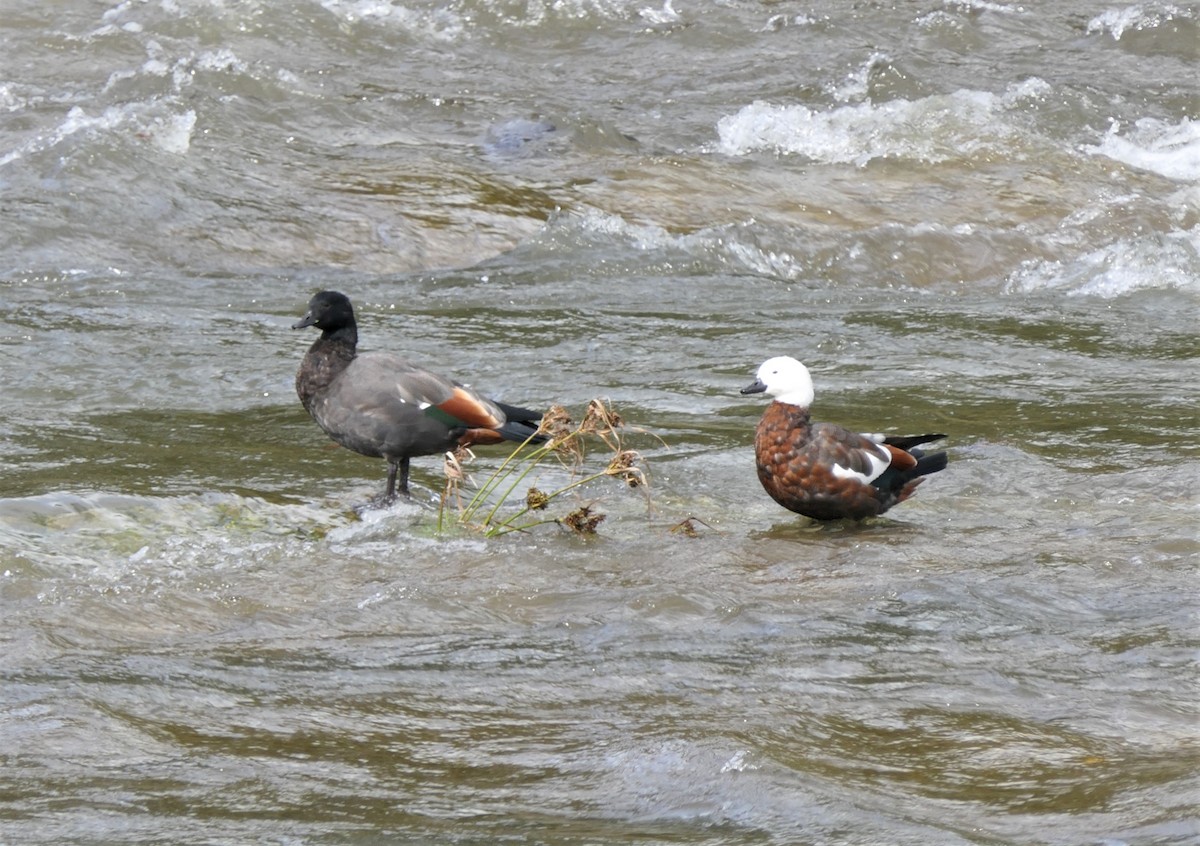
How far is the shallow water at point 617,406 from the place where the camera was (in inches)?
158

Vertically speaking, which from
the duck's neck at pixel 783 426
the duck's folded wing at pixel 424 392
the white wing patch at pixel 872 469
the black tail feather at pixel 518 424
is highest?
the duck's folded wing at pixel 424 392

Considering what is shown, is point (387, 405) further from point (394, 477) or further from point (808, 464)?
point (808, 464)

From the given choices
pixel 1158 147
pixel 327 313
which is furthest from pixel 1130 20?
pixel 327 313

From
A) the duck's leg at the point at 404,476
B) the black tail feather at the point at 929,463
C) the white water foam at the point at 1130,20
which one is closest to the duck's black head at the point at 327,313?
the duck's leg at the point at 404,476

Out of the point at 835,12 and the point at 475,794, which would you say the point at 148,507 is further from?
the point at 835,12

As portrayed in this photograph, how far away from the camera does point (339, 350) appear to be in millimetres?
6906

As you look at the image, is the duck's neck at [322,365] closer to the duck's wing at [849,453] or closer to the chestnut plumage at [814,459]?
the chestnut plumage at [814,459]

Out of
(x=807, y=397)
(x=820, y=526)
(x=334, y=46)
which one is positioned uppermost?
(x=334, y=46)

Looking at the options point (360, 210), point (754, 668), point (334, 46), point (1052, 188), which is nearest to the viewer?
point (754, 668)

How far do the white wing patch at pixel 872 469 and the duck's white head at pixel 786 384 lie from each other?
0.30 meters

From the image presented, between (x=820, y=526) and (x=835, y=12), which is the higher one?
(x=835, y=12)

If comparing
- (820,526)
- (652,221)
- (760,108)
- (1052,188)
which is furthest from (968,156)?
(820,526)

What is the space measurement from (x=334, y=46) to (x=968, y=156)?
6.38 metres

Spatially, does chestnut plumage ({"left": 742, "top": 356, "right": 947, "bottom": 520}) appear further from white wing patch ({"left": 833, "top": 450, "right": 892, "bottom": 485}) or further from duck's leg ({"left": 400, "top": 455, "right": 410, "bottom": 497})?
duck's leg ({"left": 400, "top": 455, "right": 410, "bottom": 497})
